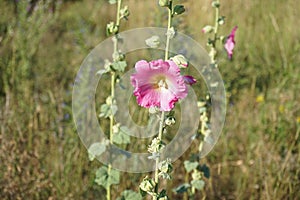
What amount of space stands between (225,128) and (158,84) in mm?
1418

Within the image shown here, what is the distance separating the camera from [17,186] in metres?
1.96

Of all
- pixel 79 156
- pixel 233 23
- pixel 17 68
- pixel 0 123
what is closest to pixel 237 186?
pixel 79 156

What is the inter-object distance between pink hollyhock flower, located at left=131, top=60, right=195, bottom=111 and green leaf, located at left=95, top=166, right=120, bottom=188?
0.56m

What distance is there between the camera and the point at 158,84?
126cm

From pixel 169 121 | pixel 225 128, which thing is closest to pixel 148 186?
pixel 169 121

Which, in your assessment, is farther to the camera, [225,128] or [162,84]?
[225,128]

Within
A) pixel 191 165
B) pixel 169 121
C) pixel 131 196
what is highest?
pixel 169 121

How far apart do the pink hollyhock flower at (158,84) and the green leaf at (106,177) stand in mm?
561

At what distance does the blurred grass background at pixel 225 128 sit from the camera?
81.5 inches

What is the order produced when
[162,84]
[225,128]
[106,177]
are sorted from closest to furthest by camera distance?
1. [162,84]
2. [106,177]
3. [225,128]

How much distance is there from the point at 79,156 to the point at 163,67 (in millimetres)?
1221

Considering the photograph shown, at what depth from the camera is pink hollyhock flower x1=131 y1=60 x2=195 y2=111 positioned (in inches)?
46.8

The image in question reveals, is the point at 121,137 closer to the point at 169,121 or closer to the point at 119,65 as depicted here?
the point at 119,65

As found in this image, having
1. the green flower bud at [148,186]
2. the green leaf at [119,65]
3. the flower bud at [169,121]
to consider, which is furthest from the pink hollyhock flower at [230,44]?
the green flower bud at [148,186]
